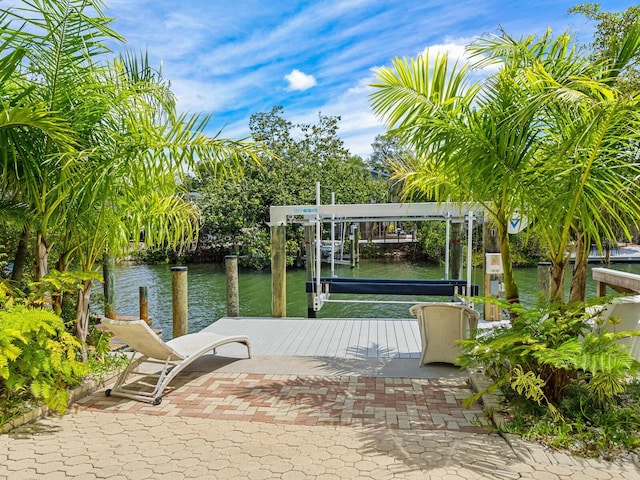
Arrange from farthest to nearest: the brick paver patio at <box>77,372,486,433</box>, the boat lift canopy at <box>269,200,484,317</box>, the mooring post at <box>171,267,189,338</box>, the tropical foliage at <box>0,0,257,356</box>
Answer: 1. the boat lift canopy at <box>269,200,484,317</box>
2. the mooring post at <box>171,267,189,338</box>
3. the tropical foliage at <box>0,0,257,356</box>
4. the brick paver patio at <box>77,372,486,433</box>

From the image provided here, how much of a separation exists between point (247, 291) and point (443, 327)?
42.3ft

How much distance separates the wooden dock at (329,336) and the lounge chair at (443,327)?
50 centimetres

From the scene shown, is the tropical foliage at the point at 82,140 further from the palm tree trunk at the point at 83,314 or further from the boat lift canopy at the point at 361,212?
the boat lift canopy at the point at 361,212

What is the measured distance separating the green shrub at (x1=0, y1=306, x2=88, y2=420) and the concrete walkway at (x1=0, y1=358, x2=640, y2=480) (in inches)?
10.2

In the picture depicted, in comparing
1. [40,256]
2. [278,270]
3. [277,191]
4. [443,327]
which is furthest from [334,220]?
[277,191]

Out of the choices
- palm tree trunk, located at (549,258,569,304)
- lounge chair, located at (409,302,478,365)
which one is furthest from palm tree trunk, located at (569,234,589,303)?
lounge chair, located at (409,302,478,365)

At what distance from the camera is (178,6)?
22.2 feet

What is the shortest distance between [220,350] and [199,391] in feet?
5.12

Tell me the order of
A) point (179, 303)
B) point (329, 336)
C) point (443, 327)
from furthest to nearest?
point (179, 303)
point (329, 336)
point (443, 327)

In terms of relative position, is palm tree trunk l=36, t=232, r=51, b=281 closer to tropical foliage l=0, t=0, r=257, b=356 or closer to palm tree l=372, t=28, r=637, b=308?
tropical foliage l=0, t=0, r=257, b=356

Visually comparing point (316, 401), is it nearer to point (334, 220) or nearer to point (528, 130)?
point (528, 130)

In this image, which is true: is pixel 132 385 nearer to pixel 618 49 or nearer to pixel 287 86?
pixel 618 49

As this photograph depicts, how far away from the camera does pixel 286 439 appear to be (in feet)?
10.7

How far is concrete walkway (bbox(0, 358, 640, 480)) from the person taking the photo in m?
2.78
